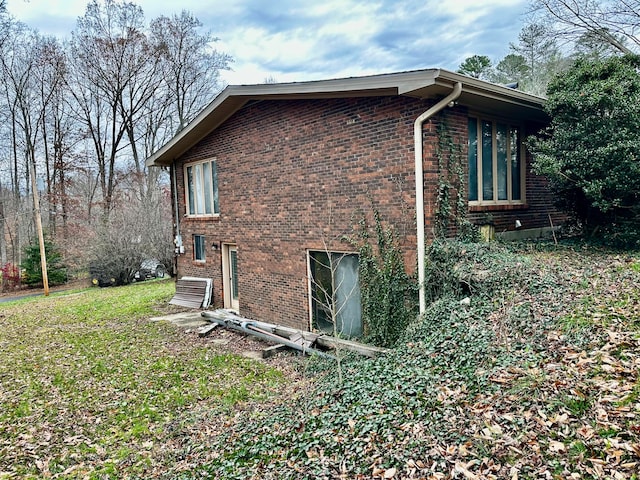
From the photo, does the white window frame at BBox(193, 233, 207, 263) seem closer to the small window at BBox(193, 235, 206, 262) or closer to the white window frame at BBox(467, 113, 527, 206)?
the small window at BBox(193, 235, 206, 262)

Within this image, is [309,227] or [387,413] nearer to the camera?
[387,413]

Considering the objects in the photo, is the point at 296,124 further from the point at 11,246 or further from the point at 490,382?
the point at 11,246

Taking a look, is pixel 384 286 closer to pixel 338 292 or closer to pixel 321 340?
pixel 338 292

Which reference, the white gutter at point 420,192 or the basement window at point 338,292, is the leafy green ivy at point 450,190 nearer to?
the white gutter at point 420,192

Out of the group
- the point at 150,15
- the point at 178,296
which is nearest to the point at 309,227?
the point at 178,296

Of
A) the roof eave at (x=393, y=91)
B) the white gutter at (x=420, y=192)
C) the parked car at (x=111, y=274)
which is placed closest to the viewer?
the roof eave at (x=393, y=91)

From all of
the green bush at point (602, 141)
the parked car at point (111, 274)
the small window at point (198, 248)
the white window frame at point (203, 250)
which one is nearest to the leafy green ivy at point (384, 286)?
the green bush at point (602, 141)

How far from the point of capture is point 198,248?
1265 centimetres

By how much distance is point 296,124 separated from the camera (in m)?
8.48

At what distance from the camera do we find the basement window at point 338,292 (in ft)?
25.2

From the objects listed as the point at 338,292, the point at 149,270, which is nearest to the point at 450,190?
the point at 338,292

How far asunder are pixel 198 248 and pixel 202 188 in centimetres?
189

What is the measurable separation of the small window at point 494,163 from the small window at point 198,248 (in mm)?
8100

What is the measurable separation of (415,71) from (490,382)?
428 cm
